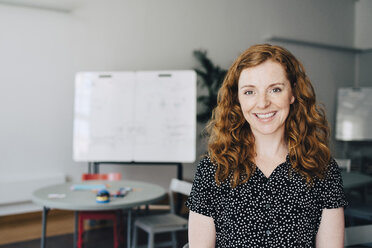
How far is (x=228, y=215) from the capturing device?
1.17 m

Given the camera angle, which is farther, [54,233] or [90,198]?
[54,233]

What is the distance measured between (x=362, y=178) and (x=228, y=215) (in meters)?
2.67

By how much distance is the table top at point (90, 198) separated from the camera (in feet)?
7.63

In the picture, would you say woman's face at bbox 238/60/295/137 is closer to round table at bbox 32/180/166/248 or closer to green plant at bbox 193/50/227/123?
round table at bbox 32/180/166/248

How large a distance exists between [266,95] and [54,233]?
142 inches

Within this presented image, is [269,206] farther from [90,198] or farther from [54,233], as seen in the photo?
[54,233]

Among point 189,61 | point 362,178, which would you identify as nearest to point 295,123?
point 362,178

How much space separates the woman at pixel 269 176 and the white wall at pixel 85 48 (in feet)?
12.2

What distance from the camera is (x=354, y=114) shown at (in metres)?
6.91

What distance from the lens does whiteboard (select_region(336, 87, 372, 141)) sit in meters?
6.82

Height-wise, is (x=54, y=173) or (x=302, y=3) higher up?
(x=302, y=3)

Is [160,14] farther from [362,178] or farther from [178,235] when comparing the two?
[362,178]

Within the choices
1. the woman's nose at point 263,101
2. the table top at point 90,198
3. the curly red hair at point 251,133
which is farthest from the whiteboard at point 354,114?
the woman's nose at point 263,101

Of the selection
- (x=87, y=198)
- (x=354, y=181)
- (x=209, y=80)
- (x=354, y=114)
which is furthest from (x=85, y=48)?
(x=354, y=114)
